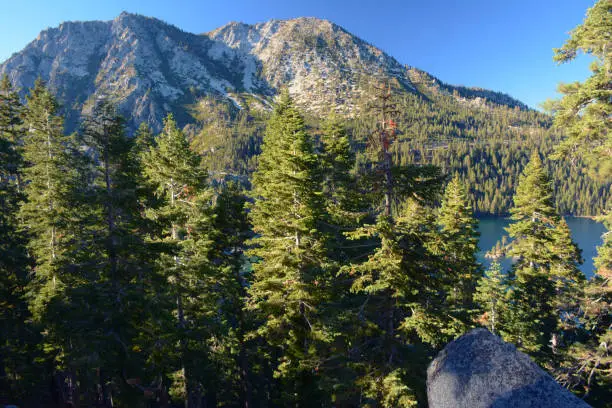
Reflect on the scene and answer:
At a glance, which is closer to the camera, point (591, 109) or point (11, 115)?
point (591, 109)

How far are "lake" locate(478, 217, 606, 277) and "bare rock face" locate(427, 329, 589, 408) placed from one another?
6823 cm

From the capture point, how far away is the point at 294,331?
14648 mm

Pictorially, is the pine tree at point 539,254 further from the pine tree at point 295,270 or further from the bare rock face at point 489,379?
the bare rock face at point 489,379

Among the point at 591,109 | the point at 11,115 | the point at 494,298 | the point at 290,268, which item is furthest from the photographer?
the point at 11,115

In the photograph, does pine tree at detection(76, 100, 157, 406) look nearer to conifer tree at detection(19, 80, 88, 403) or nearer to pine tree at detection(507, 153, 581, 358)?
conifer tree at detection(19, 80, 88, 403)

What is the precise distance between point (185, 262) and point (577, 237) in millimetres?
127159

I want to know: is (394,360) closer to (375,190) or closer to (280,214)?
(375,190)

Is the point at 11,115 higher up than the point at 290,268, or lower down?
higher up

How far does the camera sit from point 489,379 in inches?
211

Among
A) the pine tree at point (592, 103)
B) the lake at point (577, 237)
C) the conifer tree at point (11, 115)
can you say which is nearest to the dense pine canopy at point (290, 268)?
the pine tree at point (592, 103)

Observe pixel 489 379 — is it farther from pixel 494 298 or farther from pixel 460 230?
pixel 460 230

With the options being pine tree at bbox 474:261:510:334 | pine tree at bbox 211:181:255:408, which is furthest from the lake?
pine tree at bbox 211:181:255:408

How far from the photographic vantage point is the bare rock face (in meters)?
4.88

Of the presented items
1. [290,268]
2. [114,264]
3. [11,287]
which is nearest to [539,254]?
[290,268]
